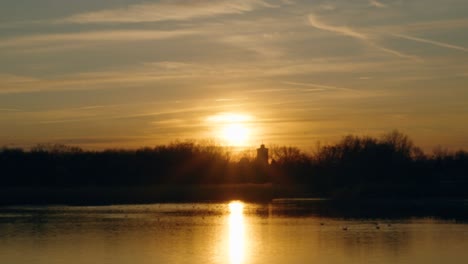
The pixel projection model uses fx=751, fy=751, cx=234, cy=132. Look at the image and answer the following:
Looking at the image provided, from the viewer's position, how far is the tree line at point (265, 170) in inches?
2906

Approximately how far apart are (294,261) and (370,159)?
5662 cm

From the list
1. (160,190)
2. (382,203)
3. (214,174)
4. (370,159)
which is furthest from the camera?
(214,174)

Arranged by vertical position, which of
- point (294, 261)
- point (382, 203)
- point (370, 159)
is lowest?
point (294, 261)

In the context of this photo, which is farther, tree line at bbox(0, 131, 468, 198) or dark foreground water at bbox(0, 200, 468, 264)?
tree line at bbox(0, 131, 468, 198)

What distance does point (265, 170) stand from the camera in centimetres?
11331

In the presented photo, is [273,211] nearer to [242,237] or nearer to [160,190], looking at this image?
[242,237]

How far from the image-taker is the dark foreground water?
27.0 metres

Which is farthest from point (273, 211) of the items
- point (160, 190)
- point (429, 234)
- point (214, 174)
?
point (214, 174)

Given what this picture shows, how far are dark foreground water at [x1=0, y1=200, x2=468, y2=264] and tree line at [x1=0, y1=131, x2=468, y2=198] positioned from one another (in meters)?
20.4

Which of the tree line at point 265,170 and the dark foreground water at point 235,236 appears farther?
the tree line at point 265,170

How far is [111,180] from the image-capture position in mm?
90438

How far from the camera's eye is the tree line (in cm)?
7381

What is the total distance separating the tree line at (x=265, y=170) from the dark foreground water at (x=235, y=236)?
20.4 m

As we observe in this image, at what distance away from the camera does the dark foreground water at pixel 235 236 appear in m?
27.0
